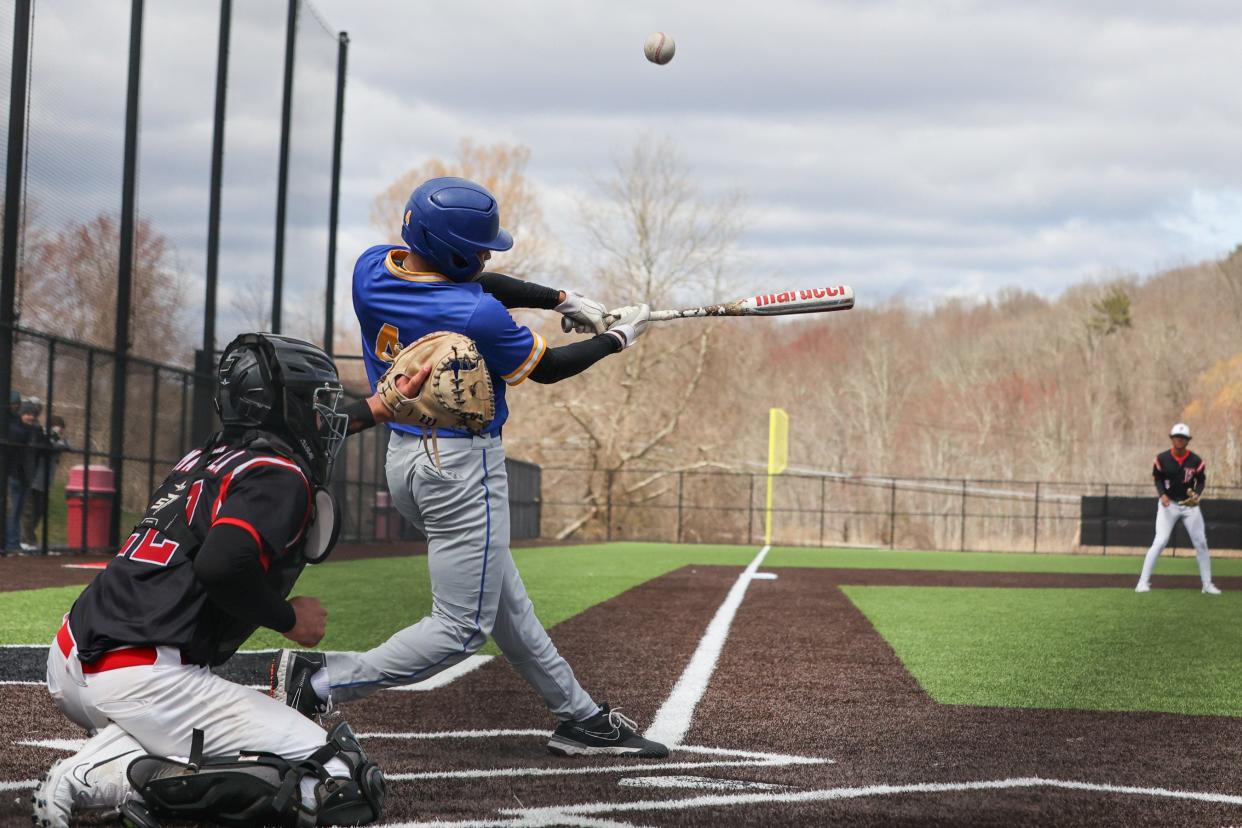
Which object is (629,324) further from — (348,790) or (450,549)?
(348,790)

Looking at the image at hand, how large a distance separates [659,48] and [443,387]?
17.1 feet

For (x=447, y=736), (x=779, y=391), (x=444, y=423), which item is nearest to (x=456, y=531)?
(x=444, y=423)

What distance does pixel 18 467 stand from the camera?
15062 millimetres

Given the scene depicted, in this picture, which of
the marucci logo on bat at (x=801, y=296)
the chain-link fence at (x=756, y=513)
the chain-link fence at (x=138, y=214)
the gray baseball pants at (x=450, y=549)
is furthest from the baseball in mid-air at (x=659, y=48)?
the chain-link fence at (x=756, y=513)

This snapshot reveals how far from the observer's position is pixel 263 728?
3.60m

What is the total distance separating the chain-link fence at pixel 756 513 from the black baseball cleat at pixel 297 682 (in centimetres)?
3879

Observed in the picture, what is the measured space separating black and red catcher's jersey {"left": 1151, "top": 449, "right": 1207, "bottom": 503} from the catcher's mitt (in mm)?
13129

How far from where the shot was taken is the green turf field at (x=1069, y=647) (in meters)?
7.02

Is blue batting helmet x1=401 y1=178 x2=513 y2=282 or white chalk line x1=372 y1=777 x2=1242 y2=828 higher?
blue batting helmet x1=401 y1=178 x2=513 y2=282

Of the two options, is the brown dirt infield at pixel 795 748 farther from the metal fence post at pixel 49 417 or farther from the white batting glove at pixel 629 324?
the metal fence post at pixel 49 417

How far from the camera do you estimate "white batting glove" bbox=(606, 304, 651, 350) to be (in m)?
5.17

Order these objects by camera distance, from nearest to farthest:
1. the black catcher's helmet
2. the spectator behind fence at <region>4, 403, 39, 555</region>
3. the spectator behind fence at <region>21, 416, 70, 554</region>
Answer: the black catcher's helmet → the spectator behind fence at <region>4, 403, 39, 555</region> → the spectator behind fence at <region>21, 416, 70, 554</region>

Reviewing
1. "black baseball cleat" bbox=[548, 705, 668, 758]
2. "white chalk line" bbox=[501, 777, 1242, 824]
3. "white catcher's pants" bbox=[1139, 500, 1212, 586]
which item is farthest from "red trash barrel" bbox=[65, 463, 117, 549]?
"white chalk line" bbox=[501, 777, 1242, 824]

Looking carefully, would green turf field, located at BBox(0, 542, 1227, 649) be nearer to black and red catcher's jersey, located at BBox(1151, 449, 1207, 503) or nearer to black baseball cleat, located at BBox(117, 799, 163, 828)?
black baseball cleat, located at BBox(117, 799, 163, 828)
